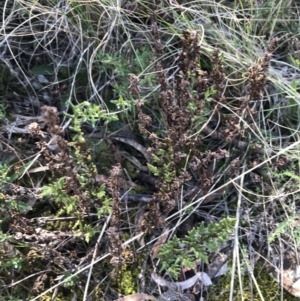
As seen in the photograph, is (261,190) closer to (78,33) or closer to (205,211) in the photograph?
(205,211)

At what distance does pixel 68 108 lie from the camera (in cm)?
175

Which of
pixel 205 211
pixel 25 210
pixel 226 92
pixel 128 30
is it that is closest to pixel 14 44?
pixel 128 30

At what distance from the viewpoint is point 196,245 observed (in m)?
1.45

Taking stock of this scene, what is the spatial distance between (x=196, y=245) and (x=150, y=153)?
30cm

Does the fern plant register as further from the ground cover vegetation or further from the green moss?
the green moss

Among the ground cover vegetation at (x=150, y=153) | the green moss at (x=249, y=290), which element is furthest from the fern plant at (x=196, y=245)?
the green moss at (x=249, y=290)

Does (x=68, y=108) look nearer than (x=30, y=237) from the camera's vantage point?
No

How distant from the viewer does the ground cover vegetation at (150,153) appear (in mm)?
1495

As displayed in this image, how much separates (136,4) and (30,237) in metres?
0.85

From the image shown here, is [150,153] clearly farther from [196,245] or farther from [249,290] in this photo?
[249,290]

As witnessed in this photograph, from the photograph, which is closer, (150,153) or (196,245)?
(196,245)

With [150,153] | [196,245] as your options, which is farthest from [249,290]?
[150,153]

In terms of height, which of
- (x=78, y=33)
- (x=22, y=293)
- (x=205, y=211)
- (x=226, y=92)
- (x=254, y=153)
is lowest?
(x=22, y=293)

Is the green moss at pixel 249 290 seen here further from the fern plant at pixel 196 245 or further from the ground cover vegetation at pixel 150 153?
the fern plant at pixel 196 245
